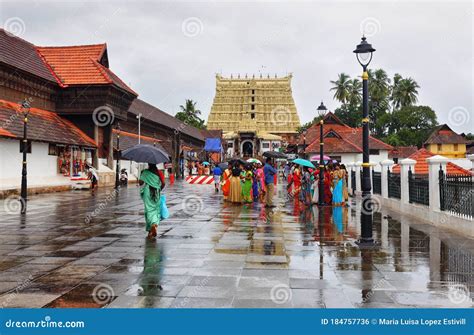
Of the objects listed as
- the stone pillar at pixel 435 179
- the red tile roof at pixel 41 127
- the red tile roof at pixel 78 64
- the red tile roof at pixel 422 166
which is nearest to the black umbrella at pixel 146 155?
the stone pillar at pixel 435 179

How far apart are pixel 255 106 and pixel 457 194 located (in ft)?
298

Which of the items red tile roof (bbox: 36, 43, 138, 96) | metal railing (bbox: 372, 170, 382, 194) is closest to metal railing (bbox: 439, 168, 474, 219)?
metal railing (bbox: 372, 170, 382, 194)

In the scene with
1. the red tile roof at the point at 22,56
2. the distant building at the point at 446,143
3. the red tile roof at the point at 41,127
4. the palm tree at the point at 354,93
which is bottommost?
the red tile roof at the point at 41,127

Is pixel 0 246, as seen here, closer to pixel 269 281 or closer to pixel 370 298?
pixel 269 281

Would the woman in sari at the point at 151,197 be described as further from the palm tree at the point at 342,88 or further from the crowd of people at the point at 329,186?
the palm tree at the point at 342,88

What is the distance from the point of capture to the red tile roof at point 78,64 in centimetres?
2872

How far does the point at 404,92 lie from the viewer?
7606 cm

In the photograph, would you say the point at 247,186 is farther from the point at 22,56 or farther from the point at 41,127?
the point at 22,56

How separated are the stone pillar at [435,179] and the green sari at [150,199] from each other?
6954 millimetres

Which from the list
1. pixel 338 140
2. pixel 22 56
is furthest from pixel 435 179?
pixel 338 140
